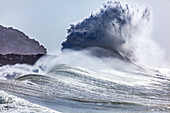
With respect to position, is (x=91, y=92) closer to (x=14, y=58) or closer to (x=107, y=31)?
(x=107, y=31)

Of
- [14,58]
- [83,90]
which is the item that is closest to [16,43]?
[14,58]

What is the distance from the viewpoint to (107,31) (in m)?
24.2

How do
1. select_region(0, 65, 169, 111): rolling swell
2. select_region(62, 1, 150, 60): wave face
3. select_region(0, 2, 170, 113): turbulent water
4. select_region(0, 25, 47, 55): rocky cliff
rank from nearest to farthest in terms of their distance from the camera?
select_region(0, 2, 170, 113): turbulent water, select_region(0, 65, 169, 111): rolling swell, select_region(62, 1, 150, 60): wave face, select_region(0, 25, 47, 55): rocky cliff

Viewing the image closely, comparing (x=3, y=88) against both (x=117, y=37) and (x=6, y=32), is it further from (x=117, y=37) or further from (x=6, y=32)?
(x=6, y=32)

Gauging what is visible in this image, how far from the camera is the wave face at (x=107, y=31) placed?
24.1m

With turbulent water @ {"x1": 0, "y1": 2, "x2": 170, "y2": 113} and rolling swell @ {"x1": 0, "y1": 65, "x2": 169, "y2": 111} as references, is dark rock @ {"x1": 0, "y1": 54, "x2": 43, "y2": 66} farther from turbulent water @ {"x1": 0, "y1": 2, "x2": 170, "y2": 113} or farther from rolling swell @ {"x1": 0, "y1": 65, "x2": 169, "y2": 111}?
rolling swell @ {"x1": 0, "y1": 65, "x2": 169, "y2": 111}

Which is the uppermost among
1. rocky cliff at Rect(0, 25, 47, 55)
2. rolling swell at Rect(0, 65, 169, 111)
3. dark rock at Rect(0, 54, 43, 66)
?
rocky cliff at Rect(0, 25, 47, 55)

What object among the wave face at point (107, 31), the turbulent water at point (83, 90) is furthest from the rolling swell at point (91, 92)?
the wave face at point (107, 31)

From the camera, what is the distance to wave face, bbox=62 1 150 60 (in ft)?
78.9

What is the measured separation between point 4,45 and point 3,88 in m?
24.9

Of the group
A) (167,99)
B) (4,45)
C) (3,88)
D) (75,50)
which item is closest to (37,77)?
(3,88)

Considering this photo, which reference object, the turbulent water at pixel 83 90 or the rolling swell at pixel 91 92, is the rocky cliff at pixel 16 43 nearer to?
the turbulent water at pixel 83 90

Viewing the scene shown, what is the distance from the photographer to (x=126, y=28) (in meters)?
25.2

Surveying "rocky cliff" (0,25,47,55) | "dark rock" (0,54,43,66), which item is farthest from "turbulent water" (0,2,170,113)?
"rocky cliff" (0,25,47,55)
